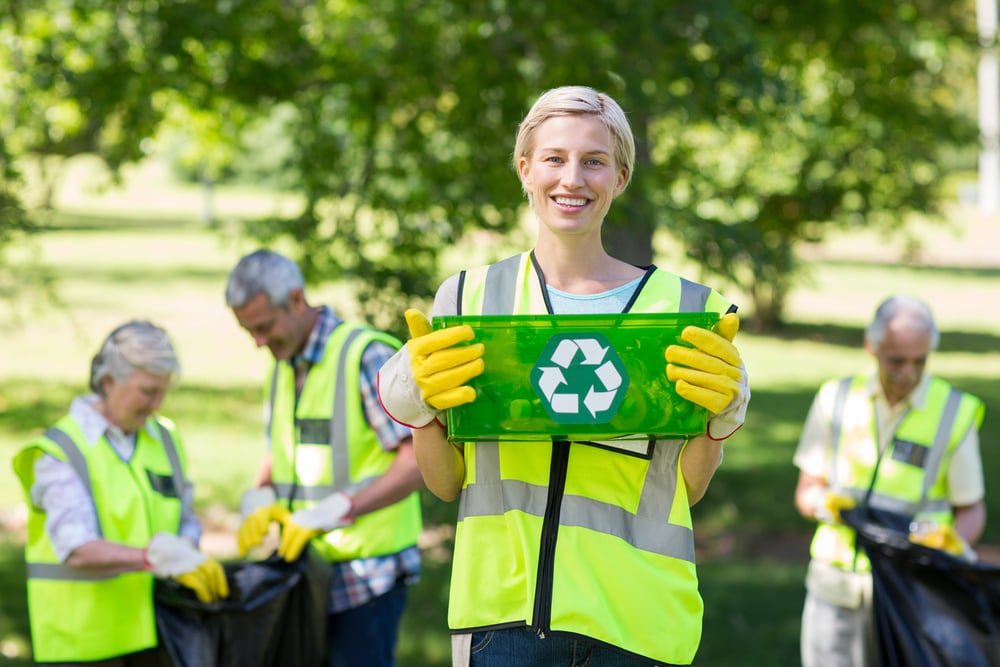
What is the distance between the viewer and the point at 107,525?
3.42 metres

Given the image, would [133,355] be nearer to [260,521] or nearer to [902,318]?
[260,521]

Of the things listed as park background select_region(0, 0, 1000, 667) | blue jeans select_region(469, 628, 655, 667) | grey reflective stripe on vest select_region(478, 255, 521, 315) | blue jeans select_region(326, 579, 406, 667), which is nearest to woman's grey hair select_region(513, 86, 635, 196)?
grey reflective stripe on vest select_region(478, 255, 521, 315)

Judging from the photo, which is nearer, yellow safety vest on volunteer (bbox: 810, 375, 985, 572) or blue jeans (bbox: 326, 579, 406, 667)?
blue jeans (bbox: 326, 579, 406, 667)

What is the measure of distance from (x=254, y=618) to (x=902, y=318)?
2.33 m

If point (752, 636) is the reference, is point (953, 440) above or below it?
above

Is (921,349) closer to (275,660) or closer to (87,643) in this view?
(275,660)

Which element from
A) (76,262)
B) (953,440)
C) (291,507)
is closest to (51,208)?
(291,507)

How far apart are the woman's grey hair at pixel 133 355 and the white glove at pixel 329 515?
1.83 feet

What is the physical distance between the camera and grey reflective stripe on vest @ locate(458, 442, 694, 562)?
7.35ft

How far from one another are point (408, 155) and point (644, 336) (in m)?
5.76

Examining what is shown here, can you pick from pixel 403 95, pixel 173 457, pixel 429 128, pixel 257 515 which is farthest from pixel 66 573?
pixel 429 128

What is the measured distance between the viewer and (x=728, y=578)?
24.5 ft

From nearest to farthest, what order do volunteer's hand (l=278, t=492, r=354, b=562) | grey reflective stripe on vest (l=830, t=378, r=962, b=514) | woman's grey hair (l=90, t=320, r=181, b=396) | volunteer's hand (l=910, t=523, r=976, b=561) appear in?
woman's grey hair (l=90, t=320, r=181, b=396), volunteer's hand (l=278, t=492, r=354, b=562), volunteer's hand (l=910, t=523, r=976, b=561), grey reflective stripe on vest (l=830, t=378, r=962, b=514)

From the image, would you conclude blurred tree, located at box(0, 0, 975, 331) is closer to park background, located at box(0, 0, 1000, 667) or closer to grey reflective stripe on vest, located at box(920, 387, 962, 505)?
park background, located at box(0, 0, 1000, 667)
